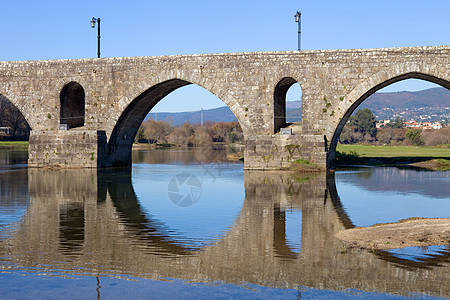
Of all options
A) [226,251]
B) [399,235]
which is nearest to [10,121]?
[226,251]

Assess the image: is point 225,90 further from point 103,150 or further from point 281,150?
point 103,150

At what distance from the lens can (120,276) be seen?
7773 mm

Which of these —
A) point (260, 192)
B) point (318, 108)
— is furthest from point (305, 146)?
point (260, 192)

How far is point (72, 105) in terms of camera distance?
99.9 ft

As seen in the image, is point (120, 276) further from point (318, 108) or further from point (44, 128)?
point (44, 128)

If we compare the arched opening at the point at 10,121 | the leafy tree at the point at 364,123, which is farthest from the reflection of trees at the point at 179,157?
the leafy tree at the point at 364,123

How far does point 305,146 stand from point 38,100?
14.2 m

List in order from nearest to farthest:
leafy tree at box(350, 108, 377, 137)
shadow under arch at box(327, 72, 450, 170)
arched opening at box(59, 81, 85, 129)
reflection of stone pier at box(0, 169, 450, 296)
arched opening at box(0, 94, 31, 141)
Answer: reflection of stone pier at box(0, 169, 450, 296) → shadow under arch at box(327, 72, 450, 170) → arched opening at box(59, 81, 85, 129) → arched opening at box(0, 94, 31, 141) → leafy tree at box(350, 108, 377, 137)

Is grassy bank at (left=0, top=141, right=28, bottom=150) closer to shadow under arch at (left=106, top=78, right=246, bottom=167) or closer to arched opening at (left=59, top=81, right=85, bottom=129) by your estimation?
arched opening at (left=59, top=81, right=85, bottom=129)

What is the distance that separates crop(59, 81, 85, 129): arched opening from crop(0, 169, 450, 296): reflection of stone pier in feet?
48.0

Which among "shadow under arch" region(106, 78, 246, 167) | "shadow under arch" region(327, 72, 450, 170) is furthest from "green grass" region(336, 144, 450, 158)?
"shadow under arch" region(106, 78, 246, 167)

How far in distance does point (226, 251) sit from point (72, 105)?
76.2 ft

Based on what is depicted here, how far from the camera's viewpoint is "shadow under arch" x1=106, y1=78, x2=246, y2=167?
28.5 metres

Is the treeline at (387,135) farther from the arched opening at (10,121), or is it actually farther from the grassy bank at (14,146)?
the arched opening at (10,121)
